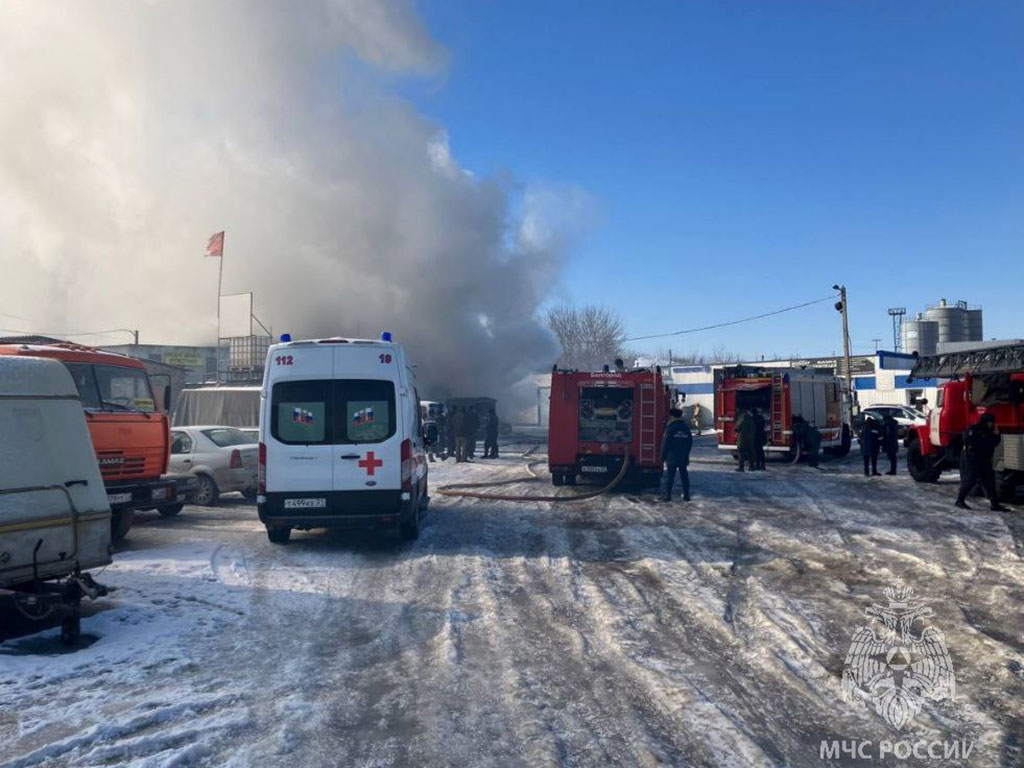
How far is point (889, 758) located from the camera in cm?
381

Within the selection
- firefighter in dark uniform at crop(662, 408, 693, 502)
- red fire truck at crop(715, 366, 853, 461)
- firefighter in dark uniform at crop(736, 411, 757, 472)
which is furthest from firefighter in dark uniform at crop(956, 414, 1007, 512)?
red fire truck at crop(715, 366, 853, 461)

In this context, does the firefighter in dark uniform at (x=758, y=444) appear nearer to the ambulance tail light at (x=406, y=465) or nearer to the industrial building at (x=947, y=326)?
the ambulance tail light at (x=406, y=465)

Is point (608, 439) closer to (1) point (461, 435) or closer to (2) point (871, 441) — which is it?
(2) point (871, 441)

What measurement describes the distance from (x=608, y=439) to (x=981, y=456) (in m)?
6.61

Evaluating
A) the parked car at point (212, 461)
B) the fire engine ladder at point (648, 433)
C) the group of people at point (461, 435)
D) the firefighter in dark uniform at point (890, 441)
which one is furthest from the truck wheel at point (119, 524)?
the firefighter in dark uniform at point (890, 441)

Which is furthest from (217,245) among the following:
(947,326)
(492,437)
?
(947,326)

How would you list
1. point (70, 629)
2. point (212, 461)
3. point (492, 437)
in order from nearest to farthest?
point (70, 629), point (212, 461), point (492, 437)

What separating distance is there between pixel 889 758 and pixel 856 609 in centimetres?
273

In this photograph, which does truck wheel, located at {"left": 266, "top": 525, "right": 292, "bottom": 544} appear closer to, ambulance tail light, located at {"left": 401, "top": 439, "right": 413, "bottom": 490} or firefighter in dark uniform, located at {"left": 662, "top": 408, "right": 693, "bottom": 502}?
ambulance tail light, located at {"left": 401, "top": 439, "right": 413, "bottom": 490}

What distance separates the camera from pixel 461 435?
73.5 feet

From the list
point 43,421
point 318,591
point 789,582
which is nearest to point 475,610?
point 318,591

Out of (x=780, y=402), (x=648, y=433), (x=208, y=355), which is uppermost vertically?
(x=208, y=355)

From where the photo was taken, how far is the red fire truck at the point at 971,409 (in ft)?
40.4

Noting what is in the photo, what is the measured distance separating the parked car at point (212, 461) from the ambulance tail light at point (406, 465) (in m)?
5.14
